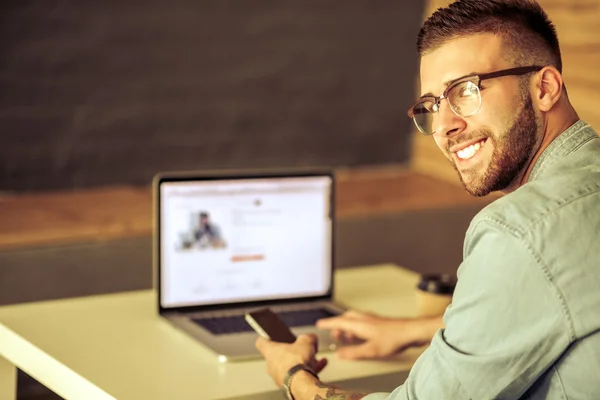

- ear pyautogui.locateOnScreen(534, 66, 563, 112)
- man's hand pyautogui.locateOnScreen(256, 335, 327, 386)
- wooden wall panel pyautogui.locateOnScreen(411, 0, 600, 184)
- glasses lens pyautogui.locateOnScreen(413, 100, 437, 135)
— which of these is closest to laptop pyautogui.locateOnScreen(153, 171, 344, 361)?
man's hand pyautogui.locateOnScreen(256, 335, 327, 386)

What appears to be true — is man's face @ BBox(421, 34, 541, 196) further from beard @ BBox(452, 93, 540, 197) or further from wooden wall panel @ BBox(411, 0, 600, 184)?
wooden wall panel @ BBox(411, 0, 600, 184)

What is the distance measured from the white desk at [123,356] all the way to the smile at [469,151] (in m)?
0.52

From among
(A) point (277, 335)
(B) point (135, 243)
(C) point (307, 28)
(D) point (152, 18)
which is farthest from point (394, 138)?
(A) point (277, 335)

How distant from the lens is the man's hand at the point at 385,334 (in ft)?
6.41

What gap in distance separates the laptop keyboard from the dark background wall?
131cm

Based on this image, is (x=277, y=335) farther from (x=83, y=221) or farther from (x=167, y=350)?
(x=83, y=221)

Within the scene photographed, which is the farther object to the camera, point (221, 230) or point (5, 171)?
point (5, 171)

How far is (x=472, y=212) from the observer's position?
3.42 m

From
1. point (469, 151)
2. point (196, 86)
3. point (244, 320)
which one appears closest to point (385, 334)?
point (244, 320)

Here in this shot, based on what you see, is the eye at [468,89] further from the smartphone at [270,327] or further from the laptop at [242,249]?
the laptop at [242,249]

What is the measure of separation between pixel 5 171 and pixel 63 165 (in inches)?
7.3

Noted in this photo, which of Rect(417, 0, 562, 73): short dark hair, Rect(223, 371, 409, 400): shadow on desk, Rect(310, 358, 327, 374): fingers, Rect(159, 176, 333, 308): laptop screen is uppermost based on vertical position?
Rect(417, 0, 562, 73): short dark hair

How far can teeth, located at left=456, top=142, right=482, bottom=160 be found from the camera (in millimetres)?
1522

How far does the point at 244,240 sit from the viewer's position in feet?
7.28
